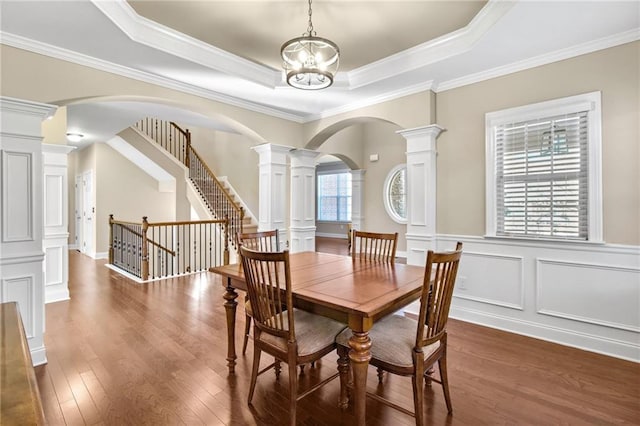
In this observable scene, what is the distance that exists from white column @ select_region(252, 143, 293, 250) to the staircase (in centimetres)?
260

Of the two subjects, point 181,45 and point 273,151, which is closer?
point 181,45

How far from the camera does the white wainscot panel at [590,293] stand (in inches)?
101

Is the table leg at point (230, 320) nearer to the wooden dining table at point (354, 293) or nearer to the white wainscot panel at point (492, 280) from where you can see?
the wooden dining table at point (354, 293)

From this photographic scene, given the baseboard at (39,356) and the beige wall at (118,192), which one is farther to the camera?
the beige wall at (118,192)

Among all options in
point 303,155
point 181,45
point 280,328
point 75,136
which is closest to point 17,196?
point 181,45

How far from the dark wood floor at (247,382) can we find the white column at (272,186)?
158cm

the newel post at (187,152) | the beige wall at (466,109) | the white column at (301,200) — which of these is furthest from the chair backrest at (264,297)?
the newel post at (187,152)

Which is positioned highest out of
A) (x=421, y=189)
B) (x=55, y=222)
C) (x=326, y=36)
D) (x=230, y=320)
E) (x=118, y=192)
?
(x=326, y=36)

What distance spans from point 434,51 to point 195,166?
6357 millimetres

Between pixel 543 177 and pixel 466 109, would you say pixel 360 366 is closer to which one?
pixel 543 177

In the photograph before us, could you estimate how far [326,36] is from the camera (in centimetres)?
286

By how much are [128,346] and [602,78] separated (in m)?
4.67

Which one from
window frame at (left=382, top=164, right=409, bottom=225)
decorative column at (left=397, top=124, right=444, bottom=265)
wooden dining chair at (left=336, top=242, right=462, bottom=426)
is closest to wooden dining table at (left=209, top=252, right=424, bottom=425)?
wooden dining chair at (left=336, top=242, right=462, bottom=426)

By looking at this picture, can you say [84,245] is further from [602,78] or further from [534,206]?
[602,78]
